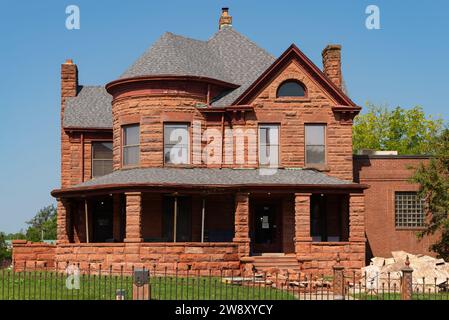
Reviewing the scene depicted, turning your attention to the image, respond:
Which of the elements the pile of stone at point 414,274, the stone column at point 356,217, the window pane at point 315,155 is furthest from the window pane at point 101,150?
the pile of stone at point 414,274

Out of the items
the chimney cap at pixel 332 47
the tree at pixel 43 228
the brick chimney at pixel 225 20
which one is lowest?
the tree at pixel 43 228

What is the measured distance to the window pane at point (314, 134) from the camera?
117ft

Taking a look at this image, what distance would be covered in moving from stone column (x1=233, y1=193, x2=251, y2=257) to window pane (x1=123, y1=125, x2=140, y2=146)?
19.7 ft

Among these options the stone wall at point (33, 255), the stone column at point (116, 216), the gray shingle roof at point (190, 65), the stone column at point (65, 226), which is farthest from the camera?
the stone column at point (65, 226)

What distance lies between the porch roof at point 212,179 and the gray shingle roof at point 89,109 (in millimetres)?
4913

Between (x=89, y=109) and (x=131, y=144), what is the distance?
5589mm

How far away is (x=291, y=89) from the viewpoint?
3575cm

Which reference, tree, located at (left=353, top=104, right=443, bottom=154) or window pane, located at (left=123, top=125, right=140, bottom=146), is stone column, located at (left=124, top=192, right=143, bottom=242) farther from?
tree, located at (left=353, top=104, right=443, bottom=154)

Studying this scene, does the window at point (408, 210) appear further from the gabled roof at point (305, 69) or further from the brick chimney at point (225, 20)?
the brick chimney at point (225, 20)

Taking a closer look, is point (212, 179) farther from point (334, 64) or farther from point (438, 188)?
point (438, 188)

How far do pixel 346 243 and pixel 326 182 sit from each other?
2.76 meters

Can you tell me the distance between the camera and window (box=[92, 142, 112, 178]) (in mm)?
39438
